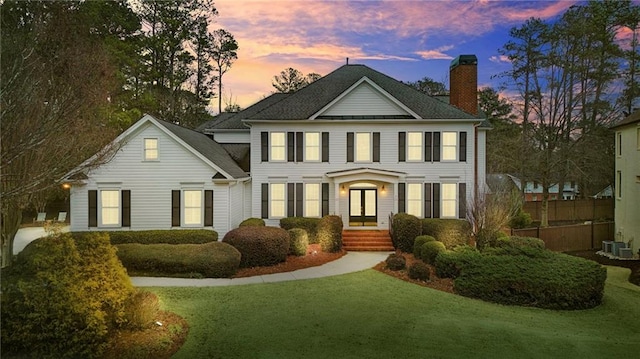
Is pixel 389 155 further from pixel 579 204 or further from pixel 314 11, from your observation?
pixel 579 204

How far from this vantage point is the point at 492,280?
10.9 m

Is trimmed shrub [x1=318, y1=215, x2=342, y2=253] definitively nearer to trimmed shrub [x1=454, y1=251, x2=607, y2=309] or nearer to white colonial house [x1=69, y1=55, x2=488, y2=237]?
white colonial house [x1=69, y1=55, x2=488, y2=237]

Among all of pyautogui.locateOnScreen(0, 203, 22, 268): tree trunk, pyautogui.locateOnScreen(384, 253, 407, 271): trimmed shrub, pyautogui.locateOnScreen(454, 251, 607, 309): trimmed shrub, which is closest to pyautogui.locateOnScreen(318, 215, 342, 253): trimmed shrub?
pyautogui.locateOnScreen(384, 253, 407, 271): trimmed shrub

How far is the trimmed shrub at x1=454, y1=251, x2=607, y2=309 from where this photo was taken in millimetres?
10516

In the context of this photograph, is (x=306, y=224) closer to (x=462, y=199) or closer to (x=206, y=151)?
(x=206, y=151)

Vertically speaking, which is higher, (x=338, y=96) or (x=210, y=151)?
(x=338, y=96)

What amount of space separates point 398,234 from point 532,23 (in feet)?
67.9

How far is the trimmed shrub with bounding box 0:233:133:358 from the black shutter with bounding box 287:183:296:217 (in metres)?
11.2

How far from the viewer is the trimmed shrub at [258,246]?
531 inches

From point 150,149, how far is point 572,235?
22.0 m

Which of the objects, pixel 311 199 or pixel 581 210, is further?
pixel 581 210

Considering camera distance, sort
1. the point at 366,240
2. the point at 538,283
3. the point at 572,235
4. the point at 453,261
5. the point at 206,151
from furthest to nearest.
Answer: the point at 572,235 < the point at 366,240 < the point at 206,151 < the point at 453,261 < the point at 538,283

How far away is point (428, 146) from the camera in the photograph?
60.2 ft

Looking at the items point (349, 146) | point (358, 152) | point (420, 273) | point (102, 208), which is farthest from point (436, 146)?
point (102, 208)
